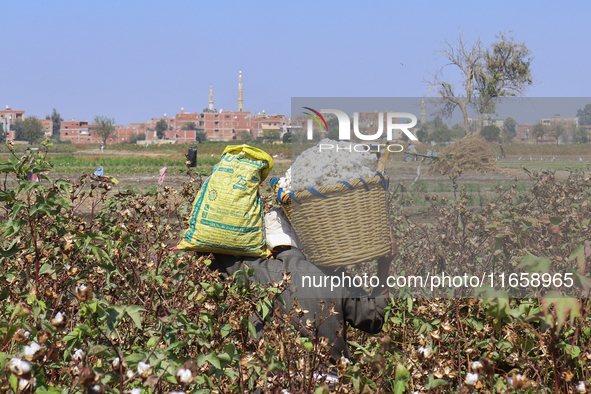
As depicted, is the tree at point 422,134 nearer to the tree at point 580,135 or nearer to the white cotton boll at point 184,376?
the tree at point 580,135

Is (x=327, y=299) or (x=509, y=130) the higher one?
(x=509, y=130)

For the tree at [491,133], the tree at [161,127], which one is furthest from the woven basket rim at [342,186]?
the tree at [161,127]

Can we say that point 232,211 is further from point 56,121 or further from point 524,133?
point 56,121

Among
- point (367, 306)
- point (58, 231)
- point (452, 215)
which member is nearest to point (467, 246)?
point (452, 215)

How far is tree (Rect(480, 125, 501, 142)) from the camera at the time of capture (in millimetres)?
1968

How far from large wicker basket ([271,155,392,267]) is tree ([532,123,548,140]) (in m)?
0.65

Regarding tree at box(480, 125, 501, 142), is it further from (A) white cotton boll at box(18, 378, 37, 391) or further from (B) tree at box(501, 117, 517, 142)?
(A) white cotton boll at box(18, 378, 37, 391)

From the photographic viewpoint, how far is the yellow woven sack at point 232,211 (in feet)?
6.81

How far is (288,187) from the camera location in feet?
6.56

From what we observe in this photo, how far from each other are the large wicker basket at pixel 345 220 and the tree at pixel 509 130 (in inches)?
19.3

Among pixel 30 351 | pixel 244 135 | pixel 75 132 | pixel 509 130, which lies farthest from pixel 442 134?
pixel 75 132

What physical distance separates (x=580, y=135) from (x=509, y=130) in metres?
0.23

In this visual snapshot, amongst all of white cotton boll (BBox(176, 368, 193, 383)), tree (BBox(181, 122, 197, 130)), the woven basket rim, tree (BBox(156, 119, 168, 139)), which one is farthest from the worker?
tree (BBox(156, 119, 168, 139))

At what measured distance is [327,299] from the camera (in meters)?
2.00
